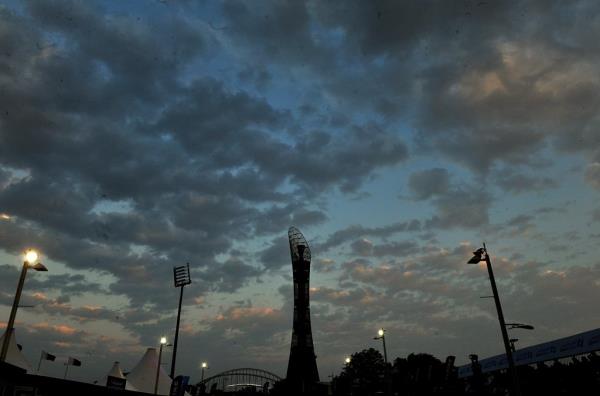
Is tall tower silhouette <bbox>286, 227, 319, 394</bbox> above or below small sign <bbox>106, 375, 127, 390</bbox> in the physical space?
above

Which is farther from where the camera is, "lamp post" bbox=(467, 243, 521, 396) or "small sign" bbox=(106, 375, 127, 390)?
"small sign" bbox=(106, 375, 127, 390)

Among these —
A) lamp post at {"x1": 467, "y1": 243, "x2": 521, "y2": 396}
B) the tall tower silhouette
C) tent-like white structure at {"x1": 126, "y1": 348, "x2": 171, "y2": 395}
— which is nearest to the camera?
lamp post at {"x1": 467, "y1": 243, "x2": 521, "y2": 396}

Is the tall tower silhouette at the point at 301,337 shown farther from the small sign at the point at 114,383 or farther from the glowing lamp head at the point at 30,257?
the glowing lamp head at the point at 30,257

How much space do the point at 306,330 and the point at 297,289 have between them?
798 cm

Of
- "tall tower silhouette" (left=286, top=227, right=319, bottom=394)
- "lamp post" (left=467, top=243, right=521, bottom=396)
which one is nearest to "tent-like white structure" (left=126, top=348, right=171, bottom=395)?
"tall tower silhouette" (left=286, top=227, right=319, bottom=394)

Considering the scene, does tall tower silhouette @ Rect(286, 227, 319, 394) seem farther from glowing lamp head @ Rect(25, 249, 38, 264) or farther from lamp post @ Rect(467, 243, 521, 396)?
glowing lamp head @ Rect(25, 249, 38, 264)

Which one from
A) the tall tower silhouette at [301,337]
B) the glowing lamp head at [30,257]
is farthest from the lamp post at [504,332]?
the tall tower silhouette at [301,337]

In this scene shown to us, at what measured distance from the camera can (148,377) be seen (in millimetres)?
53031

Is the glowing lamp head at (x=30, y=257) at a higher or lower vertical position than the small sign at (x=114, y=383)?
higher

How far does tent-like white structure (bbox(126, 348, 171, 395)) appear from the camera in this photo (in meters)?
52.2

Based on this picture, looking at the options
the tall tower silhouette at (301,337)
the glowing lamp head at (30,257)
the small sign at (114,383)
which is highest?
the tall tower silhouette at (301,337)

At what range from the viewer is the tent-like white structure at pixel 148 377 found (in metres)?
52.2

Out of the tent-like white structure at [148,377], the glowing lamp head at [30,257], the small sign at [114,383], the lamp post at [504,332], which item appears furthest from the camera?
the tent-like white structure at [148,377]

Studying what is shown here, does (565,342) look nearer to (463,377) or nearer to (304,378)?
(463,377)
